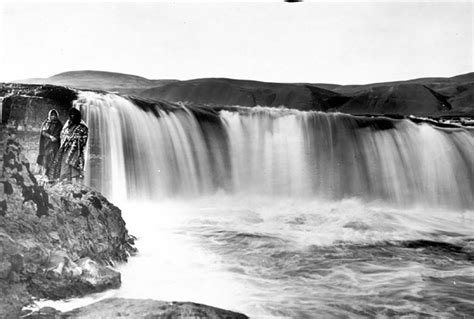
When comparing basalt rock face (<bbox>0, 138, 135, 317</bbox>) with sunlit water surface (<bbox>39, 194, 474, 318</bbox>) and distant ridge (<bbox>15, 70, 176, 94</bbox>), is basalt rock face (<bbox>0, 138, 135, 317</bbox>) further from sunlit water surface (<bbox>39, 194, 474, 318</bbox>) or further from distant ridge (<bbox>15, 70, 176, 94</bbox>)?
distant ridge (<bbox>15, 70, 176, 94</bbox>)

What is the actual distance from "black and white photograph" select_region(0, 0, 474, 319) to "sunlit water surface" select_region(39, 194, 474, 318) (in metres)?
0.01

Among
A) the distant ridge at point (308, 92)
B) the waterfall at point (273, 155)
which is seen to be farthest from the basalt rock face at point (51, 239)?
the distant ridge at point (308, 92)

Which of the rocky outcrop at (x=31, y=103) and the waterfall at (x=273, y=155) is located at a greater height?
the rocky outcrop at (x=31, y=103)

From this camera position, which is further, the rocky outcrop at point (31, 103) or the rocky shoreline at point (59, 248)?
the rocky outcrop at point (31, 103)

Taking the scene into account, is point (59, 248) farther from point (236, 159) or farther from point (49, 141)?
point (236, 159)

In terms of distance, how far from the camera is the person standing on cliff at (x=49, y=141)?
305 cm

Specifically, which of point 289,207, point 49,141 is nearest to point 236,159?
point 289,207

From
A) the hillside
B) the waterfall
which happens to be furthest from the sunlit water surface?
the hillside

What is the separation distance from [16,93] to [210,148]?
1.25 metres

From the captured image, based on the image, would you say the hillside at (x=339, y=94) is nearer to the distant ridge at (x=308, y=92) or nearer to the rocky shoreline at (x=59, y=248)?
the distant ridge at (x=308, y=92)

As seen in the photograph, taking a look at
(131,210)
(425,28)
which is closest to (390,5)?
(425,28)

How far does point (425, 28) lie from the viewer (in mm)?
3486

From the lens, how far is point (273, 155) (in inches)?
139

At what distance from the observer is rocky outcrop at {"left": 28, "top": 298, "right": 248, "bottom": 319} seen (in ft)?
8.81
